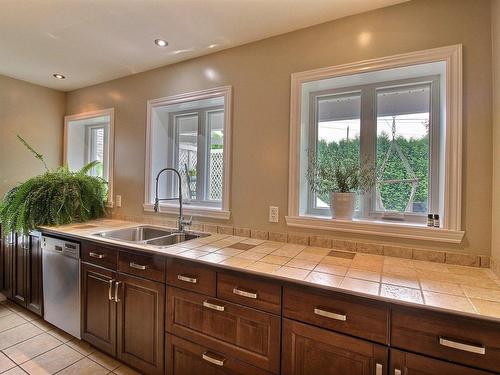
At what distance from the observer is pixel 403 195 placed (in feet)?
5.71

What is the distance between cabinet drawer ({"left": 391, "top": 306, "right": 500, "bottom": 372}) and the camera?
2.93 ft

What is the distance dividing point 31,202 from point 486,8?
3.43 m

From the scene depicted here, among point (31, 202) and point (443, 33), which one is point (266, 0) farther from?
point (31, 202)

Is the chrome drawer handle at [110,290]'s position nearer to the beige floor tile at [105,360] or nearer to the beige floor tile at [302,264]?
the beige floor tile at [105,360]

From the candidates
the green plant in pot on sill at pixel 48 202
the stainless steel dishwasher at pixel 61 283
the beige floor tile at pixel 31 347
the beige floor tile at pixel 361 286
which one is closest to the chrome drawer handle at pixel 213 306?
the beige floor tile at pixel 361 286

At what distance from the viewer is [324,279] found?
118cm

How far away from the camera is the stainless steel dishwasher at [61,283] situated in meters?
2.02

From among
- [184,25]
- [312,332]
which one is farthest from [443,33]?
[312,332]

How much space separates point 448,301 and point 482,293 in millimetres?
215

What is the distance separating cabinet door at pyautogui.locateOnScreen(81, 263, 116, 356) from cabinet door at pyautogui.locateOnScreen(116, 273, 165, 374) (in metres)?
0.08

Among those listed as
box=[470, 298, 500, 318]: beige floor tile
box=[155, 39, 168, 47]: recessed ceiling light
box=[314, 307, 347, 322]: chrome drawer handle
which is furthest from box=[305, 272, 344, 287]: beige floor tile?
box=[155, 39, 168, 47]: recessed ceiling light

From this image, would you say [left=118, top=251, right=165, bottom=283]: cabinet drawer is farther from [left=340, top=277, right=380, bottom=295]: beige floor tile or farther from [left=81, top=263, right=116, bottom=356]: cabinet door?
[left=340, top=277, right=380, bottom=295]: beige floor tile

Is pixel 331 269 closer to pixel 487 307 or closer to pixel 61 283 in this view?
pixel 487 307

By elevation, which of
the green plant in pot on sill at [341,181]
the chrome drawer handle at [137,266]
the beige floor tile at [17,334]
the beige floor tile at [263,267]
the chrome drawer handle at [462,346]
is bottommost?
the beige floor tile at [17,334]
